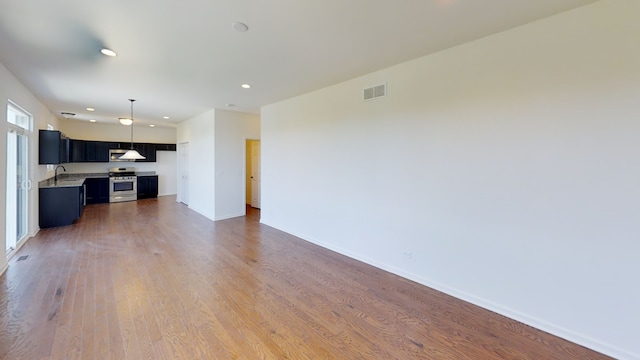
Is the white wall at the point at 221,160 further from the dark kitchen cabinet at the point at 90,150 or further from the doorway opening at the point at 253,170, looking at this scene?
the dark kitchen cabinet at the point at 90,150

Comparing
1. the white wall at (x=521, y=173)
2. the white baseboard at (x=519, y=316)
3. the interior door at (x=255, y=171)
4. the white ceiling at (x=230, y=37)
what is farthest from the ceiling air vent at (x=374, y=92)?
the interior door at (x=255, y=171)

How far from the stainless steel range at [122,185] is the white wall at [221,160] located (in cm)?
359

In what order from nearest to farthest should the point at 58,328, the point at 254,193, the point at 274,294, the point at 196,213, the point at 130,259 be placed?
1. the point at 58,328
2. the point at 274,294
3. the point at 130,259
4. the point at 196,213
5. the point at 254,193

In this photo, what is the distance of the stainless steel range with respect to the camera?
895cm

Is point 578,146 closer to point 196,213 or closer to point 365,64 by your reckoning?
point 365,64

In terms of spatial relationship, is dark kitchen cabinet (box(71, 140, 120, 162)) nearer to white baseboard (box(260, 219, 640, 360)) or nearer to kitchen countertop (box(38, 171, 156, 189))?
kitchen countertop (box(38, 171, 156, 189))

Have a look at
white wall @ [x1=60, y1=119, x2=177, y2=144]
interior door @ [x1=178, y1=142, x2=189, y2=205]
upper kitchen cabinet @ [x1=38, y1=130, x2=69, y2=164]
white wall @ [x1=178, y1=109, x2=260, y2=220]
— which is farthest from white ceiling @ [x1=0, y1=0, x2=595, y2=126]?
white wall @ [x1=60, y1=119, x2=177, y2=144]

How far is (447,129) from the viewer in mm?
3023

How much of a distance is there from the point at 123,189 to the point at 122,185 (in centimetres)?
15

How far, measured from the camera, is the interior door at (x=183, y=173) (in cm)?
866

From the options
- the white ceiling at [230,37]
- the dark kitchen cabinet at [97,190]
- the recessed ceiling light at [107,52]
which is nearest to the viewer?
the white ceiling at [230,37]

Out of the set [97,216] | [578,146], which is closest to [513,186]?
[578,146]

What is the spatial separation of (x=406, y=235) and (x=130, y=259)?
4066 millimetres

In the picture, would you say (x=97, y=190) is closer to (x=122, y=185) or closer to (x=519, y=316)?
(x=122, y=185)
